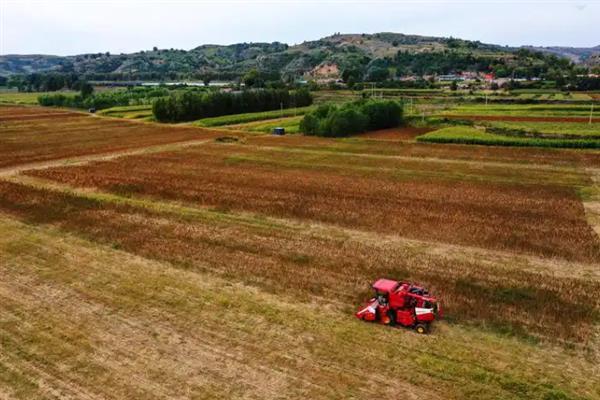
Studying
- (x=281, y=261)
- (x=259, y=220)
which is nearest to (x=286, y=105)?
(x=259, y=220)

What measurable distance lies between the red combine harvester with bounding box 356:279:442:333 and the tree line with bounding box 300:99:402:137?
4683 cm

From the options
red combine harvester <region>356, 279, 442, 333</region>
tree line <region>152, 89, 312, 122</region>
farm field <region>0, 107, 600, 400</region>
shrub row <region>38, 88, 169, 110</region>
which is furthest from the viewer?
shrub row <region>38, 88, 169, 110</region>

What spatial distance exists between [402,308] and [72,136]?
199 ft

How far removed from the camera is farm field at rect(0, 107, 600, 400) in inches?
502

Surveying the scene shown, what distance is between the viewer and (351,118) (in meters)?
62.2

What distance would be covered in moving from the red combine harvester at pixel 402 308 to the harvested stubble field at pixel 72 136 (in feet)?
135

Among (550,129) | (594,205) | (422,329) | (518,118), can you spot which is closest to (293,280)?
(422,329)

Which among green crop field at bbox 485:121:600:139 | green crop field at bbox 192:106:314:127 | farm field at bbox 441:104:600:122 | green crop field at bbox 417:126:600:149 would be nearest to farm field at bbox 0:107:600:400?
green crop field at bbox 417:126:600:149

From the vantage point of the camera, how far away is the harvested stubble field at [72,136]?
51125 mm

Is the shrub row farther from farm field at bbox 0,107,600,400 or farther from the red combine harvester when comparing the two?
the red combine harvester

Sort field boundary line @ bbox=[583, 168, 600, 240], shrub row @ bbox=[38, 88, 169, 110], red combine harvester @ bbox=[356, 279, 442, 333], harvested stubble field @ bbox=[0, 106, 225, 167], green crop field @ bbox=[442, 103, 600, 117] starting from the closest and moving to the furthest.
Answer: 1. red combine harvester @ bbox=[356, 279, 442, 333]
2. field boundary line @ bbox=[583, 168, 600, 240]
3. harvested stubble field @ bbox=[0, 106, 225, 167]
4. green crop field @ bbox=[442, 103, 600, 117]
5. shrub row @ bbox=[38, 88, 169, 110]

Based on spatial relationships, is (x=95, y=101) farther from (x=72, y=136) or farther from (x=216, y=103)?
(x=72, y=136)

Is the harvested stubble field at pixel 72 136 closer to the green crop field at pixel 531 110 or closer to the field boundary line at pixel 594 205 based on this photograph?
the green crop field at pixel 531 110

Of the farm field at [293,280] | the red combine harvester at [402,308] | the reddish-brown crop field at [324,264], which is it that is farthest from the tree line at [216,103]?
the red combine harvester at [402,308]
